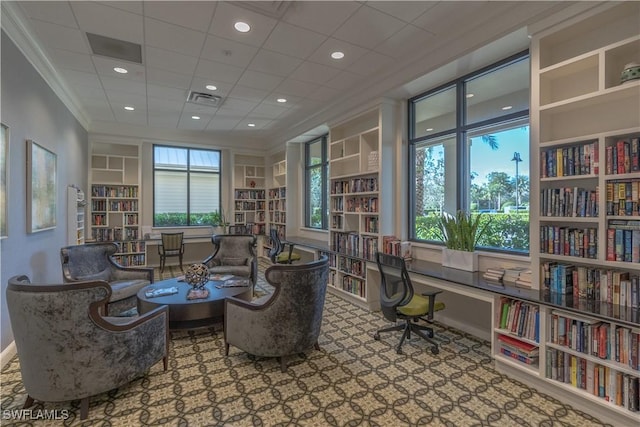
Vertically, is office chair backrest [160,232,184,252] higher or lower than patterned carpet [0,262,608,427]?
higher

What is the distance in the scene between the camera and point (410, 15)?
9.59ft

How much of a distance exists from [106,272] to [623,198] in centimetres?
554

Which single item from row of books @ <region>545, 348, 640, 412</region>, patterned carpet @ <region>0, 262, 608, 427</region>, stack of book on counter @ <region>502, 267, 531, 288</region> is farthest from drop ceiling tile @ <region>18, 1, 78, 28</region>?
row of books @ <region>545, 348, 640, 412</region>

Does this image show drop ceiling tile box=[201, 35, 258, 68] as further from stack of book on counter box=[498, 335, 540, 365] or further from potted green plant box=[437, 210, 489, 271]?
stack of book on counter box=[498, 335, 540, 365]

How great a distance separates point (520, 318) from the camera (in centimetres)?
258

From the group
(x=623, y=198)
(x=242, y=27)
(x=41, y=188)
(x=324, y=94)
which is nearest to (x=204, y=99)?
(x=324, y=94)

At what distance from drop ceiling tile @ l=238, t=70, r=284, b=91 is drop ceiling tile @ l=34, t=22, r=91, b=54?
5.88 feet

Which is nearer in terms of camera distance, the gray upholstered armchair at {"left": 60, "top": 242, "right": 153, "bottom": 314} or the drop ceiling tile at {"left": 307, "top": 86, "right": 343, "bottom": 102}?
the gray upholstered armchair at {"left": 60, "top": 242, "right": 153, "bottom": 314}

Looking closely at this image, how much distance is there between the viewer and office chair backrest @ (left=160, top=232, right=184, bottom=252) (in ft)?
22.1

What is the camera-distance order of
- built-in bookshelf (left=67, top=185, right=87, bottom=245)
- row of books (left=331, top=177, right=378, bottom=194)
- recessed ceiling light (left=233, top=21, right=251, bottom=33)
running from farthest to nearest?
built-in bookshelf (left=67, top=185, right=87, bottom=245)
row of books (left=331, top=177, right=378, bottom=194)
recessed ceiling light (left=233, top=21, right=251, bottom=33)

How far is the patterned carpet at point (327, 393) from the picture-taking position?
2127 mm

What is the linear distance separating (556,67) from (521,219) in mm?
1464

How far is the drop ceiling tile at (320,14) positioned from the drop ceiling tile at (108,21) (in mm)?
1484

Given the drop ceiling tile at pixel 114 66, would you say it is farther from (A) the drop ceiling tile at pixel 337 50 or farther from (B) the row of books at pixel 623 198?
(B) the row of books at pixel 623 198
